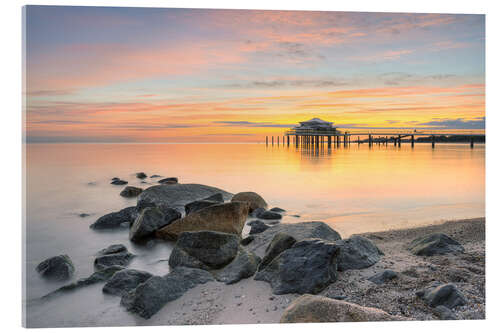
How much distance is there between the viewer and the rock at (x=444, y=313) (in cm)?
299

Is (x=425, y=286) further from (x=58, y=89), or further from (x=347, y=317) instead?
(x=58, y=89)

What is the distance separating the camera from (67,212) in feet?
25.1

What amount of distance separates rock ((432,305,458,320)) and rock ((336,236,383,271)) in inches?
36.5

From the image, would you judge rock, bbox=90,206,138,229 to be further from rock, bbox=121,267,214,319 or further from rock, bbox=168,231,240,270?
rock, bbox=121,267,214,319

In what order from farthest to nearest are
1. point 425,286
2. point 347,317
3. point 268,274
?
point 268,274 < point 425,286 < point 347,317

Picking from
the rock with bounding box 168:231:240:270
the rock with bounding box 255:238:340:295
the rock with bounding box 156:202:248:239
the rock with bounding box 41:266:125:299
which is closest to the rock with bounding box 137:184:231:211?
the rock with bounding box 156:202:248:239

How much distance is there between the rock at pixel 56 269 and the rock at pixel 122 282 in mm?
917

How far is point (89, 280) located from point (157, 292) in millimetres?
1190

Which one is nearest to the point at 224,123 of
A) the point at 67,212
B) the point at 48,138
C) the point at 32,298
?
the point at 48,138

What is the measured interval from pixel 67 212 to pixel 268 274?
586cm

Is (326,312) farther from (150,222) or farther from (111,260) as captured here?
(150,222)

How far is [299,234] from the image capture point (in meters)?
4.69

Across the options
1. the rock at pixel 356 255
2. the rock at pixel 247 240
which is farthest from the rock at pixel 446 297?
the rock at pixel 247 240

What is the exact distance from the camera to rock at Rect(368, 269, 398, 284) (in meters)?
3.52
